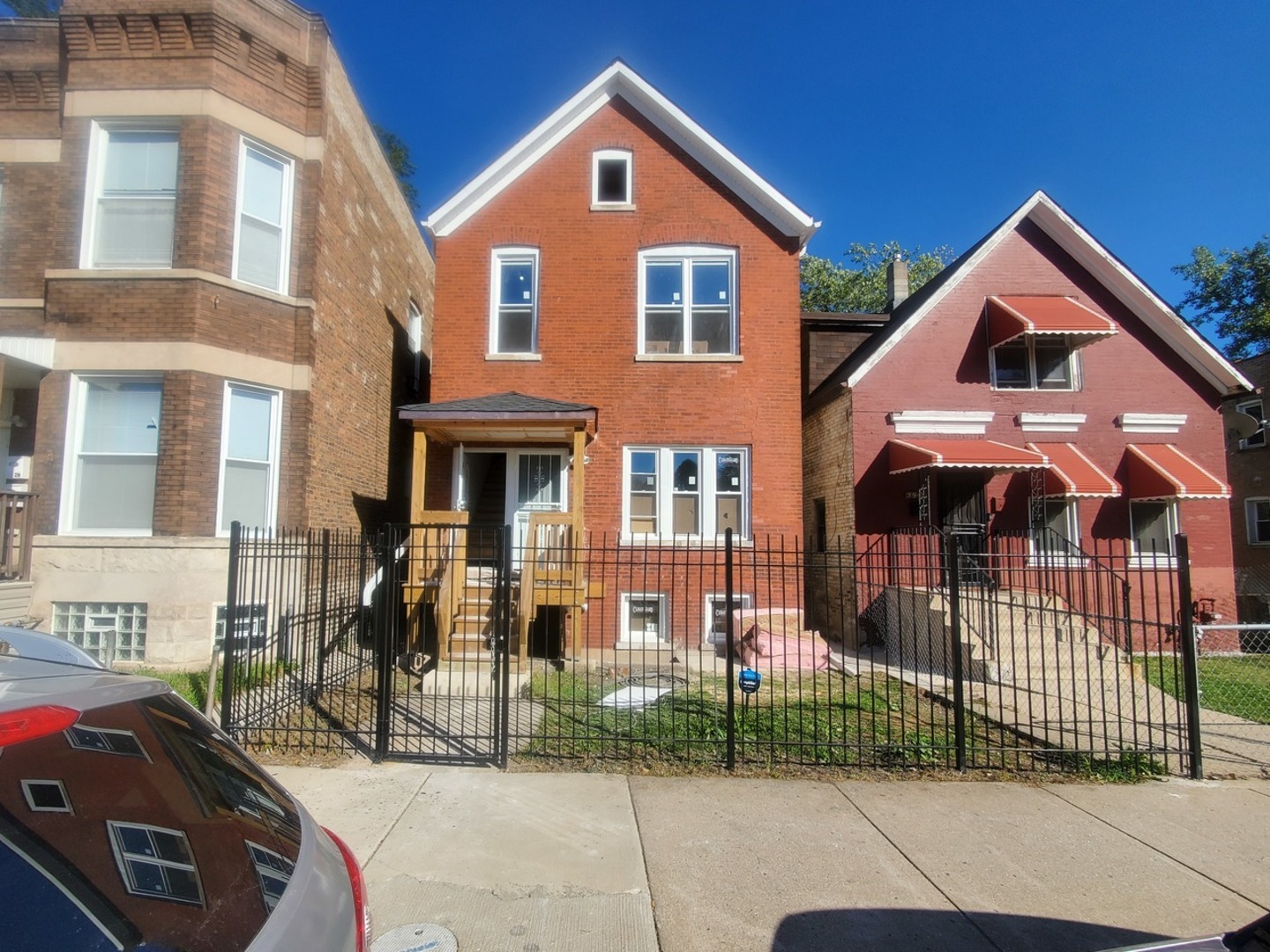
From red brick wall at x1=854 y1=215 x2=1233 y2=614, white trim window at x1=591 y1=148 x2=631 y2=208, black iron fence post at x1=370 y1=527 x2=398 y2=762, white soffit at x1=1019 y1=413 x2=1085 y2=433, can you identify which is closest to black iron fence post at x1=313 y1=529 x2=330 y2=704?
black iron fence post at x1=370 y1=527 x2=398 y2=762

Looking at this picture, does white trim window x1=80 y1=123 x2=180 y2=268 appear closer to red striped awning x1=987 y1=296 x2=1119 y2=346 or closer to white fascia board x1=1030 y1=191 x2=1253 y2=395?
red striped awning x1=987 y1=296 x2=1119 y2=346

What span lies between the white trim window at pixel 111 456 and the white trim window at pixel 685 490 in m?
6.75

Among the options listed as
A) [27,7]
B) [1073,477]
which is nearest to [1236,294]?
[1073,477]

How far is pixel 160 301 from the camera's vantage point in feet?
30.0

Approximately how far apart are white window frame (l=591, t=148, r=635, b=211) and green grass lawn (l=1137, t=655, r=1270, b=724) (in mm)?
10250

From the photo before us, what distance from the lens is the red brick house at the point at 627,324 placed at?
39.5 feet

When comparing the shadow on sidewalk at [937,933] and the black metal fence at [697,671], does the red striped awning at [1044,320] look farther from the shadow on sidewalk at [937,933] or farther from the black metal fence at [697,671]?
the shadow on sidewalk at [937,933]

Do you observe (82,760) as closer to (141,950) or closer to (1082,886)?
(141,950)

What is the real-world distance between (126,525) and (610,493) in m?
6.76

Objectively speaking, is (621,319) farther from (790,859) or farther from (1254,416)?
(1254,416)

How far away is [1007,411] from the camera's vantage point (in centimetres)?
1273

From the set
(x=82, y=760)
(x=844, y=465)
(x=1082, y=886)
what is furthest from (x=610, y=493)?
(x=82, y=760)

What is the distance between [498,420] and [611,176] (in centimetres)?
568

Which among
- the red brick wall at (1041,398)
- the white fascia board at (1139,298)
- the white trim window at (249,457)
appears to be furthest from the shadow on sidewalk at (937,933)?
the white fascia board at (1139,298)
